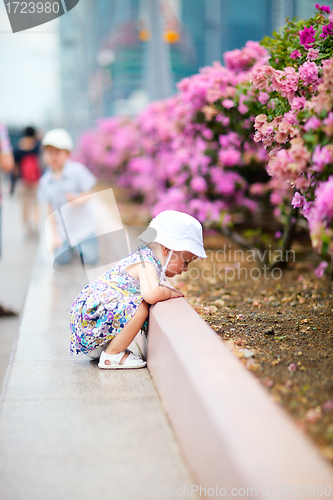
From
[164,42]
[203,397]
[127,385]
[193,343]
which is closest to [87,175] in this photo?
[127,385]

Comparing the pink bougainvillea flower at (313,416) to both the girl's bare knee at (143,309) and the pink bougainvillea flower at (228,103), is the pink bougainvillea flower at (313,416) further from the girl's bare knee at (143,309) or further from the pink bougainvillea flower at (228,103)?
the pink bougainvillea flower at (228,103)

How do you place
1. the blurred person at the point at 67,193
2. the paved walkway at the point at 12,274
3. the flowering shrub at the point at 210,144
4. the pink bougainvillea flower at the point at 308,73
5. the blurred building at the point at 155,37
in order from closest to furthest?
the pink bougainvillea flower at the point at 308,73 < the paved walkway at the point at 12,274 < the flowering shrub at the point at 210,144 < the blurred person at the point at 67,193 < the blurred building at the point at 155,37

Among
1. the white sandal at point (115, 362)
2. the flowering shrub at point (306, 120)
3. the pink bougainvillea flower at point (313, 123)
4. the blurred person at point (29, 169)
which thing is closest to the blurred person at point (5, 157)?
the white sandal at point (115, 362)

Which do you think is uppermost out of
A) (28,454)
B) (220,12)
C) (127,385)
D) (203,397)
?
(220,12)

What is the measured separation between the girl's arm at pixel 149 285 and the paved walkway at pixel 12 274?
1.29m

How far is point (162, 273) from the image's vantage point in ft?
9.88

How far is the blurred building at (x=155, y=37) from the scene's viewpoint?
934cm

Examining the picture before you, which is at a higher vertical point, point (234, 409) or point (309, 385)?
point (234, 409)

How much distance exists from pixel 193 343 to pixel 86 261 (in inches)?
162

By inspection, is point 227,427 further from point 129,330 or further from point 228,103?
point 228,103

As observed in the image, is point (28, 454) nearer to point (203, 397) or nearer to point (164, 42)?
point (203, 397)

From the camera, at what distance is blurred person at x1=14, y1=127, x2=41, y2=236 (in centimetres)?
920

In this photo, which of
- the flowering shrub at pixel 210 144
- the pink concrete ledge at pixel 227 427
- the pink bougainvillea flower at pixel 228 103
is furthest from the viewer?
the flowering shrub at pixel 210 144

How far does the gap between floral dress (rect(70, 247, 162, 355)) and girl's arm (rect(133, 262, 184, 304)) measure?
0.16ft
